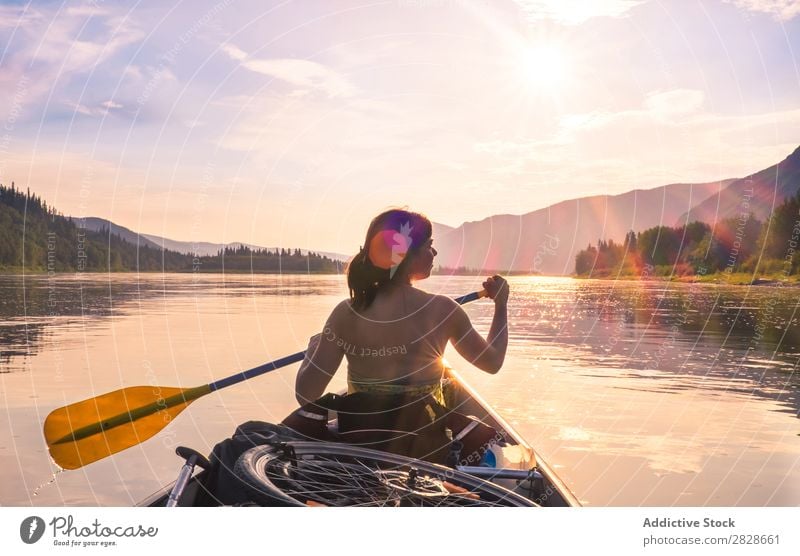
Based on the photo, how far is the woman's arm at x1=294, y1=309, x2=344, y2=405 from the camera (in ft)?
16.5

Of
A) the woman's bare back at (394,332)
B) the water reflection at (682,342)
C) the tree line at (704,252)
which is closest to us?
the woman's bare back at (394,332)

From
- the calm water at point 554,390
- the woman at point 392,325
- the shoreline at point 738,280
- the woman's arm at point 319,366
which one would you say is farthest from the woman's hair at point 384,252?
the shoreline at point 738,280

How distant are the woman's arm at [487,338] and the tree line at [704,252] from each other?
5486cm

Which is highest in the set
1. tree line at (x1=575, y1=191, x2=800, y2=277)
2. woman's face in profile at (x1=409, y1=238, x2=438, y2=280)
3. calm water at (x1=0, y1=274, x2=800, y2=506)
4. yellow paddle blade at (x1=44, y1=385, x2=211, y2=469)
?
tree line at (x1=575, y1=191, x2=800, y2=277)

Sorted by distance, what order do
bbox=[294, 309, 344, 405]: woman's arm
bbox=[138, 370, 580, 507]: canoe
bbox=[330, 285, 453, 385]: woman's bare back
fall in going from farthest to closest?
bbox=[294, 309, 344, 405]: woman's arm
bbox=[330, 285, 453, 385]: woman's bare back
bbox=[138, 370, 580, 507]: canoe

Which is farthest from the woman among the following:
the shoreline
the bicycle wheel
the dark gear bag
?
the shoreline

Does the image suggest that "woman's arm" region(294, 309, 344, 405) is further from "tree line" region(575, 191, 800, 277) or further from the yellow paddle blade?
"tree line" region(575, 191, 800, 277)

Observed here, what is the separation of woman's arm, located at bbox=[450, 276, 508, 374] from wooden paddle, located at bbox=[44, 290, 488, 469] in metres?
0.54

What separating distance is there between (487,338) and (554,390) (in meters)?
7.22

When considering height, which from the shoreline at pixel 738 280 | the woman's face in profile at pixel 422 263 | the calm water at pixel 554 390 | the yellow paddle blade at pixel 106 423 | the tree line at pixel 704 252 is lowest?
the calm water at pixel 554 390

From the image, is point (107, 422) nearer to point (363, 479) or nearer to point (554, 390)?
point (363, 479)

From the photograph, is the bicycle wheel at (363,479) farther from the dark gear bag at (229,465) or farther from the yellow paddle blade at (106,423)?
the yellow paddle blade at (106,423)

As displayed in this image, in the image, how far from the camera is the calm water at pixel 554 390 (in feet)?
23.6

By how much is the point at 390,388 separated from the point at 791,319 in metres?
23.8
